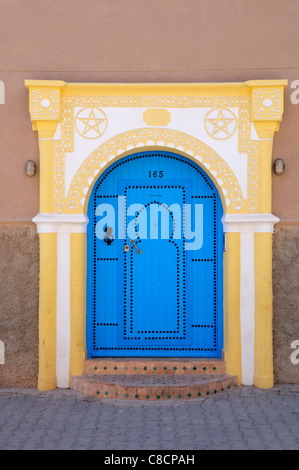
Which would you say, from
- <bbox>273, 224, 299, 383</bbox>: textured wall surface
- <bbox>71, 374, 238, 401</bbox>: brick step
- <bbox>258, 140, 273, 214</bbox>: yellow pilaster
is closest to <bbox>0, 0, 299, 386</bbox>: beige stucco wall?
<bbox>273, 224, 299, 383</bbox>: textured wall surface

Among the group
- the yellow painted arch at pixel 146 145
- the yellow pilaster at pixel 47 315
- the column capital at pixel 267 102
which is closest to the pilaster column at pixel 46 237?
the yellow pilaster at pixel 47 315

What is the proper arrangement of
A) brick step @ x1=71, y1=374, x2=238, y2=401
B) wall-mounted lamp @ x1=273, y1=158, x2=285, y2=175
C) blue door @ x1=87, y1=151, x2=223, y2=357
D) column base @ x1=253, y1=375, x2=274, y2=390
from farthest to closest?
blue door @ x1=87, y1=151, x2=223, y2=357, wall-mounted lamp @ x1=273, y1=158, x2=285, y2=175, column base @ x1=253, y1=375, x2=274, y2=390, brick step @ x1=71, y1=374, x2=238, y2=401

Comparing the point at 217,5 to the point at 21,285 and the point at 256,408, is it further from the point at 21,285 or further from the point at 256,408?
the point at 256,408

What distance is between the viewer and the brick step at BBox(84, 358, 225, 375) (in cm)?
551

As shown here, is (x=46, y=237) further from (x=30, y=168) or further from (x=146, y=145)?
(x=146, y=145)

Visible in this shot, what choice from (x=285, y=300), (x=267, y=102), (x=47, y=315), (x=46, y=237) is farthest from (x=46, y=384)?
(x=267, y=102)

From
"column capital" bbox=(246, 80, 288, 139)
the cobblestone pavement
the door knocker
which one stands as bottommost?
the cobblestone pavement

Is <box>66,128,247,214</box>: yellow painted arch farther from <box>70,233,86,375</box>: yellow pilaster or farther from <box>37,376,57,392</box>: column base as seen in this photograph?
<box>37,376,57,392</box>: column base

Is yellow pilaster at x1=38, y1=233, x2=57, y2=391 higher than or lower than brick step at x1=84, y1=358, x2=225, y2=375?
higher

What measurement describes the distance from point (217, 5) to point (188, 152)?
158cm

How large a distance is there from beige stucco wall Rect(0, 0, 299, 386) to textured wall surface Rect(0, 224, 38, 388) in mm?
10

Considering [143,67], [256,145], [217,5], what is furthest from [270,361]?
[217,5]

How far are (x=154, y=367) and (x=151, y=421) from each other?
3.30 ft
